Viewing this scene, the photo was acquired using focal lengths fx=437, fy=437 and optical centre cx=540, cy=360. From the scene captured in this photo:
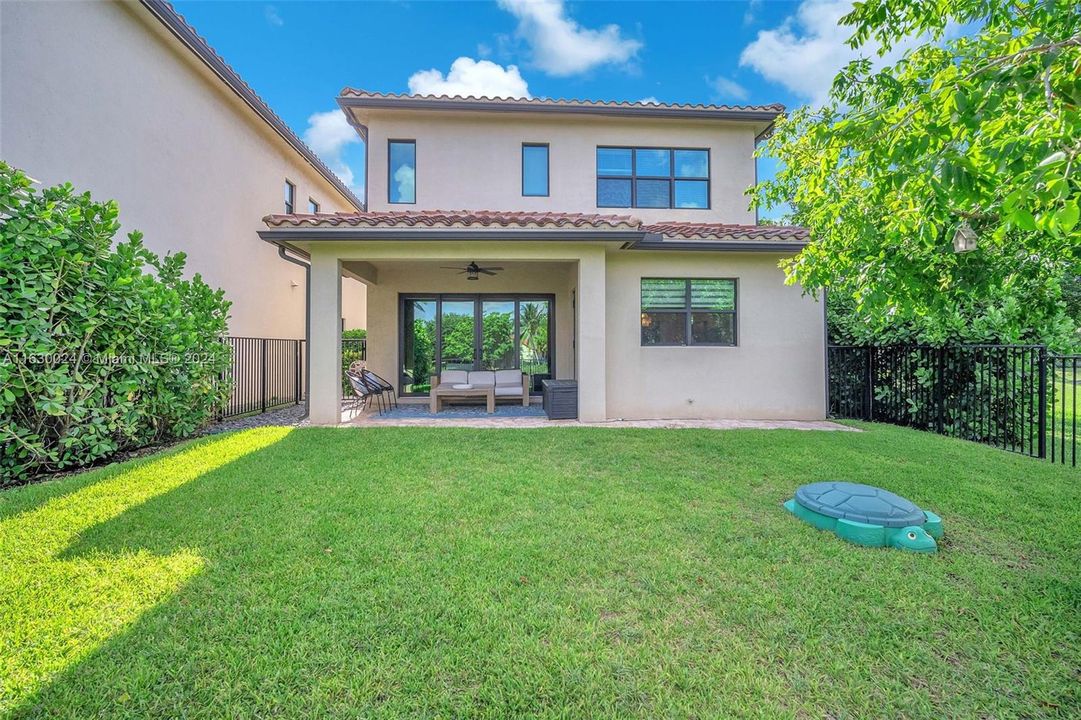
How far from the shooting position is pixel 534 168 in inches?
464

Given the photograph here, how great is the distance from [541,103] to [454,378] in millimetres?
7465

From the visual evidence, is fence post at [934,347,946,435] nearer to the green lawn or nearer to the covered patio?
the green lawn

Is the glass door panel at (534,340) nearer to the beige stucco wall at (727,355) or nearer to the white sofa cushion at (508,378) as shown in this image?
the white sofa cushion at (508,378)

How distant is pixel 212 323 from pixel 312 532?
6338 millimetres

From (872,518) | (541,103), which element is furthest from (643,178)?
(872,518)

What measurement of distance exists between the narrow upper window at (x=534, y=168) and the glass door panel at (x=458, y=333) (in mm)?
3491

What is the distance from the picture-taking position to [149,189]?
859cm

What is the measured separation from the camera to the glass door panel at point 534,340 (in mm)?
12609

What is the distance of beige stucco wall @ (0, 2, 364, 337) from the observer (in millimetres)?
6523

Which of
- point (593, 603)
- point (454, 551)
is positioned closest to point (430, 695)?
point (593, 603)

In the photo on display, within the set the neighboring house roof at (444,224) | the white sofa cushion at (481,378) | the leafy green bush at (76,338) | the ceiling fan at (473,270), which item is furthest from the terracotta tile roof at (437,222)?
the white sofa cushion at (481,378)

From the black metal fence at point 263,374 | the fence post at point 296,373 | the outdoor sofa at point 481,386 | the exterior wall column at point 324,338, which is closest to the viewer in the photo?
the exterior wall column at point 324,338

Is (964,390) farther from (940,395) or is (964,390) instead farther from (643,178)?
(643,178)

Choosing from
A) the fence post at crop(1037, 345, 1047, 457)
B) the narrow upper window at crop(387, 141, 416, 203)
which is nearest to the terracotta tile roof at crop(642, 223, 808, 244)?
the fence post at crop(1037, 345, 1047, 457)
